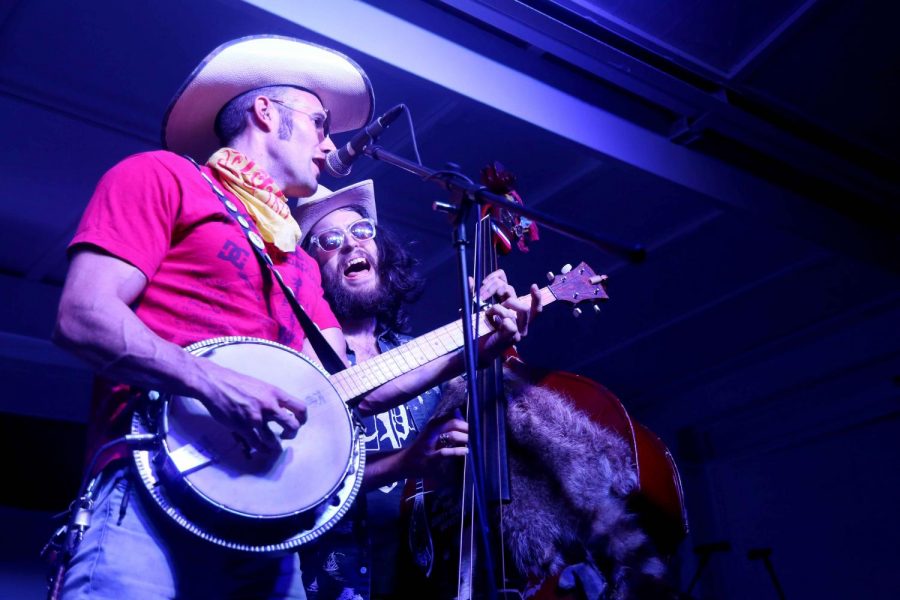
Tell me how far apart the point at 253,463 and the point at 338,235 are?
71.7 inches

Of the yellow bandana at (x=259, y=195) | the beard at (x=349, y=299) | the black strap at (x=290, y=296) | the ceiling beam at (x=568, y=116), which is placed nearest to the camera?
the black strap at (x=290, y=296)

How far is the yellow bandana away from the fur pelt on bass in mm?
680

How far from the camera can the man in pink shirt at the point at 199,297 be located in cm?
160

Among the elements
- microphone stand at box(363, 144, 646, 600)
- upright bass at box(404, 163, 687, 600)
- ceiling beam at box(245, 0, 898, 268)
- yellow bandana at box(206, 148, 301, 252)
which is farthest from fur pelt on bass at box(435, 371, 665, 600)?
ceiling beam at box(245, 0, 898, 268)

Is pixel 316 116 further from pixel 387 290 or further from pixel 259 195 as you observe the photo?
pixel 387 290

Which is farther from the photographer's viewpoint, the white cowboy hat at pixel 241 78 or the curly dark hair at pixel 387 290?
the curly dark hair at pixel 387 290

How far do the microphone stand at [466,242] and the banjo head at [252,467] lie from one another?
317 millimetres

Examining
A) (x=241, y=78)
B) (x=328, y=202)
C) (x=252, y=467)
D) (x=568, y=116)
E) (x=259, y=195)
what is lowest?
(x=252, y=467)

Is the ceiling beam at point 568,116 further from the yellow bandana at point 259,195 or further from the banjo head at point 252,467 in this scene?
the banjo head at point 252,467

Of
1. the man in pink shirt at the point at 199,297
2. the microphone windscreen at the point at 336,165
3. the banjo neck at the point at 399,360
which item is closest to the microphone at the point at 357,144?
the microphone windscreen at the point at 336,165

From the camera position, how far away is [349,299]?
11.1 feet

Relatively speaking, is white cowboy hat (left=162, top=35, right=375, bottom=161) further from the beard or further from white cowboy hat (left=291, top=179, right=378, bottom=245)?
the beard

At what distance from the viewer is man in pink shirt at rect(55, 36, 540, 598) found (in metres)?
1.60

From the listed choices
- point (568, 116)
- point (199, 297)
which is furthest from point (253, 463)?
point (568, 116)
